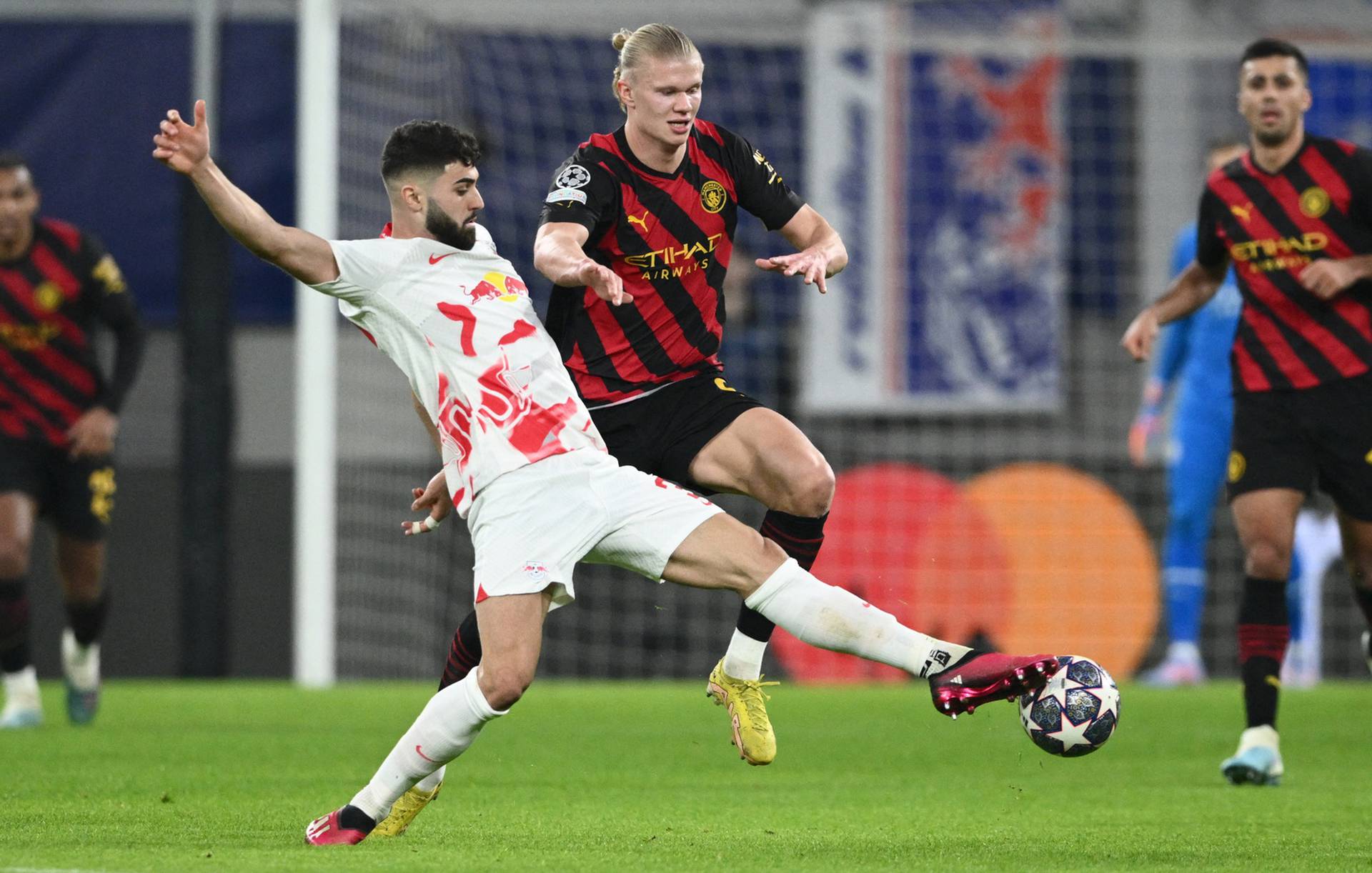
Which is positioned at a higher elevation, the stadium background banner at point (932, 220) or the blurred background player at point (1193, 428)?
the stadium background banner at point (932, 220)

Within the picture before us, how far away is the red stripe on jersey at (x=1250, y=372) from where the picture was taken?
19.7ft

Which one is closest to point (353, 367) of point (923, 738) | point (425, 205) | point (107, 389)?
point (107, 389)

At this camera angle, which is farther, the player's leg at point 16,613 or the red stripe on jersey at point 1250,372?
the player's leg at point 16,613

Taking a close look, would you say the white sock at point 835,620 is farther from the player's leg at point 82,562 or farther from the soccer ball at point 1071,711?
the player's leg at point 82,562

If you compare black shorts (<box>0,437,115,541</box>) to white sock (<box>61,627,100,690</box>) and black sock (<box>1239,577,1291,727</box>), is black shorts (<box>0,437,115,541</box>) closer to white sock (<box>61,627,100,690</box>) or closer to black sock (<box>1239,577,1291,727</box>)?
white sock (<box>61,627,100,690</box>)

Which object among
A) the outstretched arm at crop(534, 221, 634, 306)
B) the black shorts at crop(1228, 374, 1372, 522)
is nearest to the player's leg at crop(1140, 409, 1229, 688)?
the black shorts at crop(1228, 374, 1372, 522)

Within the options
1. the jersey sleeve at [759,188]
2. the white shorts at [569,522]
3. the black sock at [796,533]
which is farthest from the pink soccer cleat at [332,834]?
the jersey sleeve at [759,188]

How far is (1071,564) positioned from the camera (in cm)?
1175

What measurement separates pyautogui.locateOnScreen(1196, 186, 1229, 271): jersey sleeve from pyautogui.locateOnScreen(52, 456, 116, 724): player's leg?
426cm

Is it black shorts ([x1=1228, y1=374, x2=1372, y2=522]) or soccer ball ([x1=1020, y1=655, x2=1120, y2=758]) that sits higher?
black shorts ([x1=1228, y1=374, x2=1372, y2=522])

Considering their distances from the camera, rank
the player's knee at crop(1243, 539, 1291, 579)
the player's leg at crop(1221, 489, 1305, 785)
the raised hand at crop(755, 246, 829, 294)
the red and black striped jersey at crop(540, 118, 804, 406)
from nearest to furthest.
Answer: the raised hand at crop(755, 246, 829, 294), the red and black striped jersey at crop(540, 118, 804, 406), the player's leg at crop(1221, 489, 1305, 785), the player's knee at crop(1243, 539, 1291, 579)

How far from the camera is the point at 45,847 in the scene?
162 inches

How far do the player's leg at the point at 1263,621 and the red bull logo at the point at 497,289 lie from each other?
2525 millimetres

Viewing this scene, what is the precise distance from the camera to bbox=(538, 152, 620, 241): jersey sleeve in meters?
4.92
